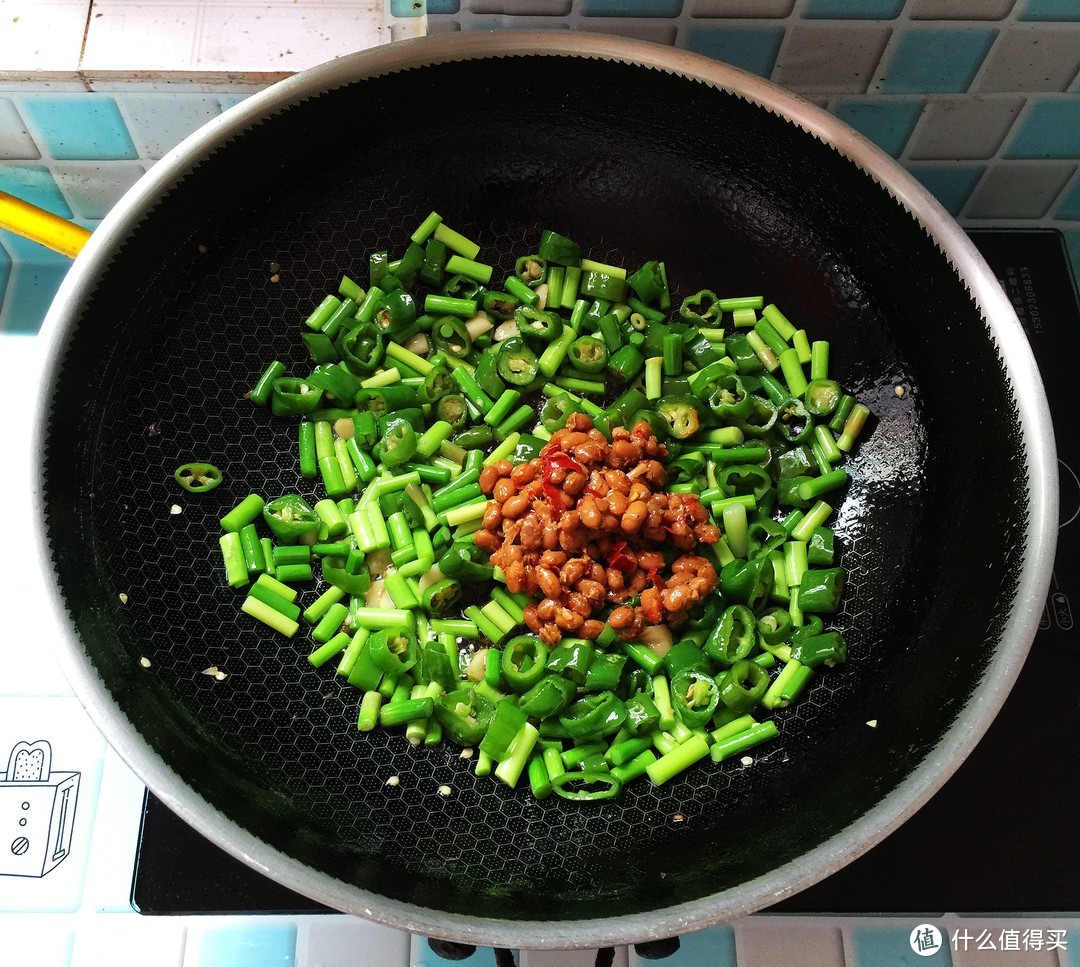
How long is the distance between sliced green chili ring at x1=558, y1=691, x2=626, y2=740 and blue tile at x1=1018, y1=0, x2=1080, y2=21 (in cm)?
114

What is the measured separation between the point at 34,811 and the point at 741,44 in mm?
1496

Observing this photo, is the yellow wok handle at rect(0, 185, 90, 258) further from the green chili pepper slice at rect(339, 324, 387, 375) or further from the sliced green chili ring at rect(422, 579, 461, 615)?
the sliced green chili ring at rect(422, 579, 461, 615)

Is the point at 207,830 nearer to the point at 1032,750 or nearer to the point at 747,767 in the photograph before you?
the point at 747,767

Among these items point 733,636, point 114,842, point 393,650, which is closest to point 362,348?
point 393,650

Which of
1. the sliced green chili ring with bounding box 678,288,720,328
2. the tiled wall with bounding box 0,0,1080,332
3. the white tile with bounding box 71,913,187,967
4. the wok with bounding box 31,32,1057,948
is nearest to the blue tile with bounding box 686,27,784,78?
the tiled wall with bounding box 0,0,1080,332

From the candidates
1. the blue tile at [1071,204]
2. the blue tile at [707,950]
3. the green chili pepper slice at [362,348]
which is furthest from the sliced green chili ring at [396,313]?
the blue tile at [1071,204]

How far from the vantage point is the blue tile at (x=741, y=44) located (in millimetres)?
1299

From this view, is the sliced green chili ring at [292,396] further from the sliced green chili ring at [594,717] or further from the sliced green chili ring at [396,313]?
the sliced green chili ring at [594,717]

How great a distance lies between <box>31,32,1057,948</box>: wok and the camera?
975 mm

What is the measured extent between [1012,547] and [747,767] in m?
0.42

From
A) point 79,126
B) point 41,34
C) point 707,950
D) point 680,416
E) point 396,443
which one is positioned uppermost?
point 41,34

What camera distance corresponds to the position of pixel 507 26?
4.25ft

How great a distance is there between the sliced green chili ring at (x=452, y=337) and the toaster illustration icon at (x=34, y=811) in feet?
2.63

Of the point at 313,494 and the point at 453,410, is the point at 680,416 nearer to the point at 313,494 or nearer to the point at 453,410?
the point at 453,410
